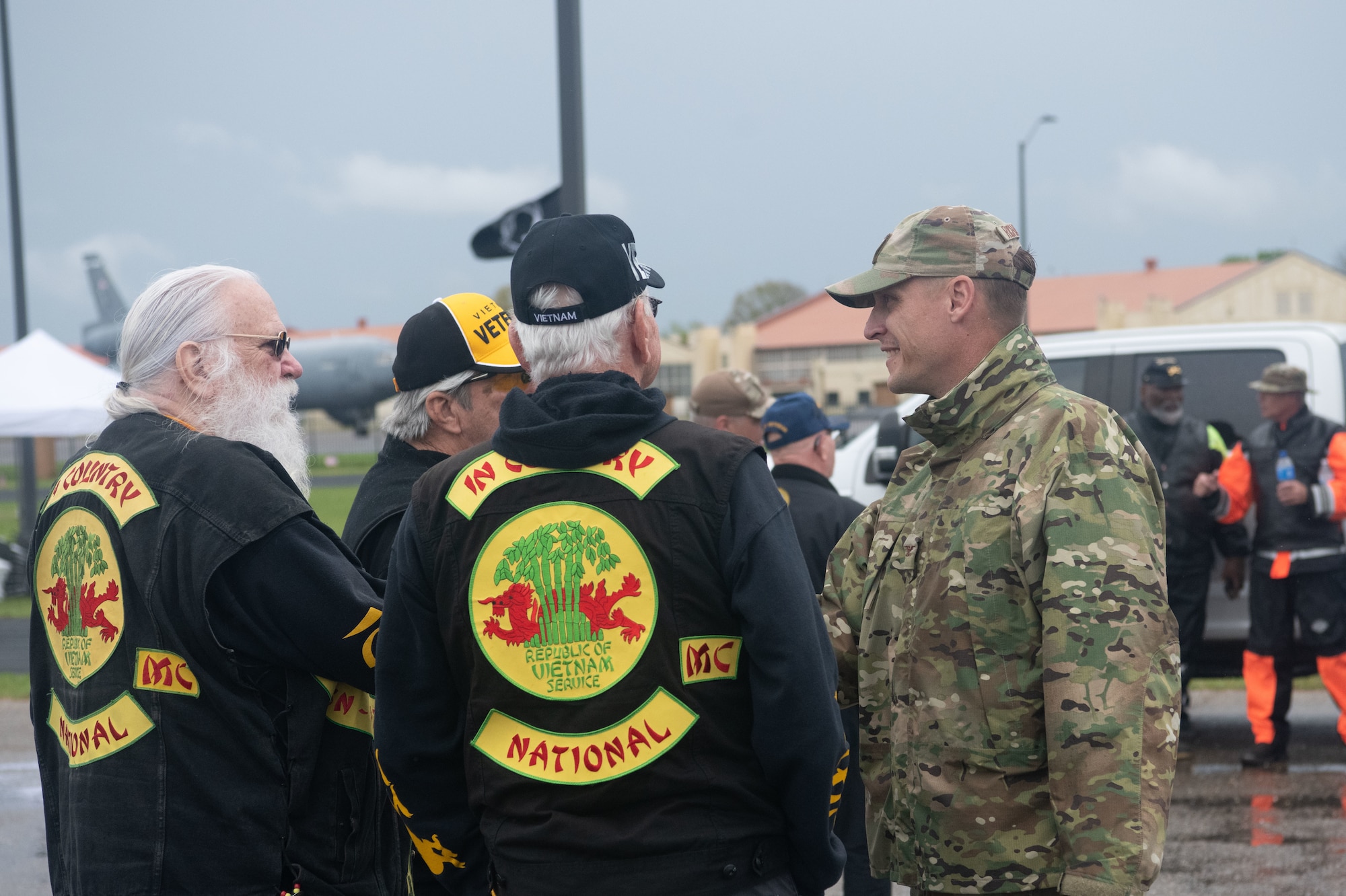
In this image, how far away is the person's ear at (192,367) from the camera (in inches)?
99.7

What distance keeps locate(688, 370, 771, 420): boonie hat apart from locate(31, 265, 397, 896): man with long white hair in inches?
96.2

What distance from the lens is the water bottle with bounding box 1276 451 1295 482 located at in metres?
6.27

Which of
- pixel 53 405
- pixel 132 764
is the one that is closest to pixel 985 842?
pixel 132 764

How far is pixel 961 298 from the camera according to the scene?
2.46 meters

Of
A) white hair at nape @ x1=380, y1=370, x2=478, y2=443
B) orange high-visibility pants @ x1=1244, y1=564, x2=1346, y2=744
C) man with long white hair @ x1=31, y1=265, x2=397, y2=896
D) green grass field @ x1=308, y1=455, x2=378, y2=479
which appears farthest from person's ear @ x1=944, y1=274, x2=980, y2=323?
green grass field @ x1=308, y1=455, x2=378, y2=479

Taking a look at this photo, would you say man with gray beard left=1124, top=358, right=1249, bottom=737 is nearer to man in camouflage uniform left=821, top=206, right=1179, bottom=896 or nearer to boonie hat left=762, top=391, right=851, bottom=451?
boonie hat left=762, top=391, right=851, bottom=451

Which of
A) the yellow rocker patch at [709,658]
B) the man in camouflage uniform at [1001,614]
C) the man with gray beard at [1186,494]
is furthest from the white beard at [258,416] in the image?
the man with gray beard at [1186,494]

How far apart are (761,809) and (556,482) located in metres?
0.65

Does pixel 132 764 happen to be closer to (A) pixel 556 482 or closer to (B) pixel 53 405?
(A) pixel 556 482

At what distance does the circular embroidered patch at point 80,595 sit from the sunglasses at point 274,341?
485 millimetres

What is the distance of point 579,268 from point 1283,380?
17.4 feet

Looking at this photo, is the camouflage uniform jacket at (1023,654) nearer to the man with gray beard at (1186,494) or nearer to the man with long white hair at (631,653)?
the man with long white hair at (631,653)

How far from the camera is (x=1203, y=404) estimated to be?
7.03 metres

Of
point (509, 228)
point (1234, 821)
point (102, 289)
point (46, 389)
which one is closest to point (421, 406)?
point (509, 228)
